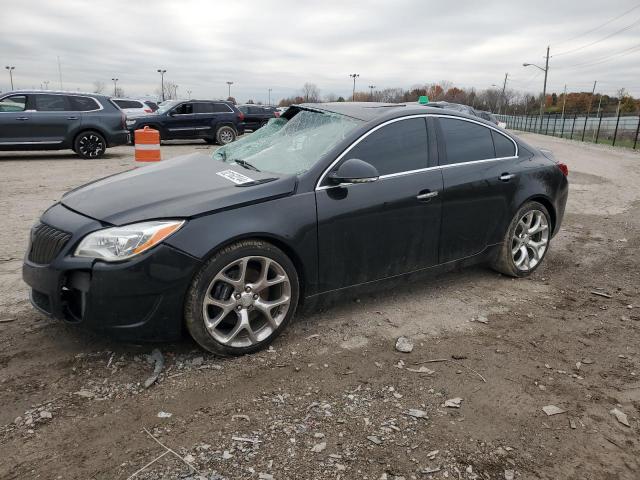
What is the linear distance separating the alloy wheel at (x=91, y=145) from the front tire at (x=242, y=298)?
12.0 m

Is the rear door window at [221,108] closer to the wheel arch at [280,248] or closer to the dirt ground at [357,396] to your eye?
the dirt ground at [357,396]

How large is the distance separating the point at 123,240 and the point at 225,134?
17.3 meters

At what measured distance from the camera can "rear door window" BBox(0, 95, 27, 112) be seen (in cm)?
1284

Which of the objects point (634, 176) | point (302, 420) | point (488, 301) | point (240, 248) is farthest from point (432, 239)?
point (634, 176)

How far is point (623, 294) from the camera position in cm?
478

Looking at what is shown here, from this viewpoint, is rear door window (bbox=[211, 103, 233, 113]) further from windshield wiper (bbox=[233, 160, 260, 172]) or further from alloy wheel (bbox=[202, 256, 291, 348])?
alloy wheel (bbox=[202, 256, 291, 348])

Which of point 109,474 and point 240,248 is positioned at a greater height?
point 240,248

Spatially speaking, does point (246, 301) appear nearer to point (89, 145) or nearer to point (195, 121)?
point (89, 145)

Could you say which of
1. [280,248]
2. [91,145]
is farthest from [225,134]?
[280,248]

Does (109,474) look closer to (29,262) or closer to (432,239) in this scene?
(29,262)

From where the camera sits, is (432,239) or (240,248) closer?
(240,248)

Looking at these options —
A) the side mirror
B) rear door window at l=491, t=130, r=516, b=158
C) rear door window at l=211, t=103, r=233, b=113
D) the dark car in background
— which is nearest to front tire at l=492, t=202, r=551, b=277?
rear door window at l=491, t=130, r=516, b=158

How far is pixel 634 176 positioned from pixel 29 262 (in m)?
14.3

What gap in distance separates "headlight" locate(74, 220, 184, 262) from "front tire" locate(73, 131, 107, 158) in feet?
38.8
